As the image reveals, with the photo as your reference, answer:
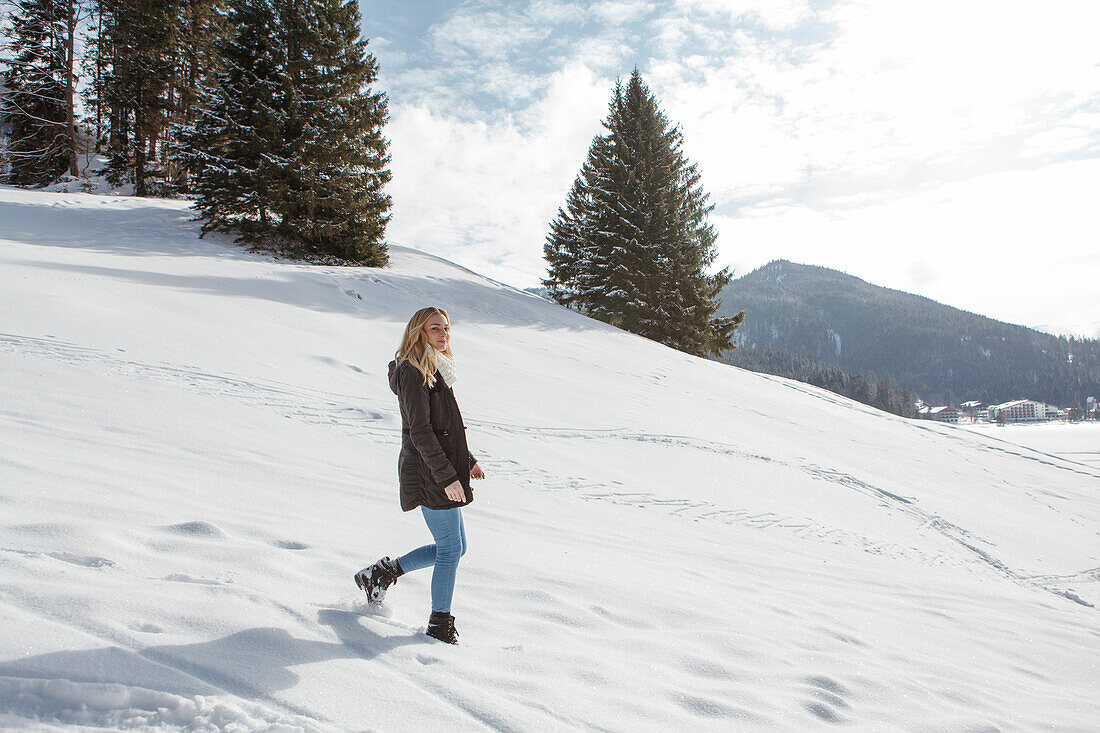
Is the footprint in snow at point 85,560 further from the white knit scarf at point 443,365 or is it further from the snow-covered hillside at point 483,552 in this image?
the white knit scarf at point 443,365

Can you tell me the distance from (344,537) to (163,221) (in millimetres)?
18146

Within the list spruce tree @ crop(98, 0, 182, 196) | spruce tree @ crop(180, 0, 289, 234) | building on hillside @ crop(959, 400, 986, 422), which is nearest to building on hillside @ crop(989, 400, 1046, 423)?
building on hillside @ crop(959, 400, 986, 422)

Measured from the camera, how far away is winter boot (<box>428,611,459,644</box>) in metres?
3.05

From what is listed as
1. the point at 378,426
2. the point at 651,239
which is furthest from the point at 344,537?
the point at 651,239

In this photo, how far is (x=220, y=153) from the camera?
56.2ft

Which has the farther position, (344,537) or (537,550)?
(537,550)

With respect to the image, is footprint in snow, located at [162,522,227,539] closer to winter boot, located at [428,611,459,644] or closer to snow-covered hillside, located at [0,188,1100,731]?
snow-covered hillside, located at [0,188,1100,731]

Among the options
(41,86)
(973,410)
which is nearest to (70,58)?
(41,86)

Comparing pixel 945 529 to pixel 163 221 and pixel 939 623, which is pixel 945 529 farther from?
pixel 163 221

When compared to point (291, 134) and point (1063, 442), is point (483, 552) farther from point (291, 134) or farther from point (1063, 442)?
point (1063, 442)

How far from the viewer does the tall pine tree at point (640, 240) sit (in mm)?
23344

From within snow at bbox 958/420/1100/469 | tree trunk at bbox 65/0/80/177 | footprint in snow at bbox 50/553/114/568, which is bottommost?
snow at bbox 958/420/1100/469

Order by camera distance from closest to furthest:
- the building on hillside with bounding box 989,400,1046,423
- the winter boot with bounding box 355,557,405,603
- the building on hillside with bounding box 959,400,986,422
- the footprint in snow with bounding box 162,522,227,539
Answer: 1. the winter boot with bounding box 355,557,405,603
2. the footprint in snow with bounding box 162,522,227,539
3. the building on hillside with bounding box 989,400,1046,423
4. the building on hillside with bounding box 959,400,986,422

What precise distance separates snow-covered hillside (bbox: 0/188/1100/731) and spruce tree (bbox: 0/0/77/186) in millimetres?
17577
